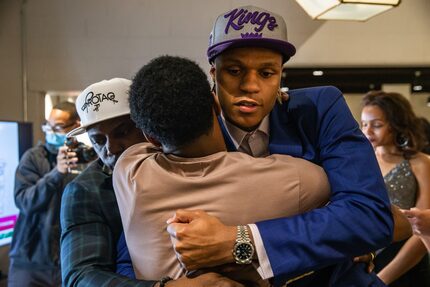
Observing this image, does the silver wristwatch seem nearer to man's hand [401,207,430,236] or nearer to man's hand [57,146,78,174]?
man's hand [401,207,430,236]

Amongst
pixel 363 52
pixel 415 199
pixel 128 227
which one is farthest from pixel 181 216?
pixel 363 52

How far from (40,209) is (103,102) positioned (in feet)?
6.36

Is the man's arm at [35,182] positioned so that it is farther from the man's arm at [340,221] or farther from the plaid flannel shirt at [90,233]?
the man's arm at [340,221]

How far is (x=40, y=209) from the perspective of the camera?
2740 mm

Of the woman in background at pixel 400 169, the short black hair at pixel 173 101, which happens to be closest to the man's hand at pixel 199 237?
the short black hair at pixel 173 101

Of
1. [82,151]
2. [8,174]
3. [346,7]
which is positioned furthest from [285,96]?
[8,174]

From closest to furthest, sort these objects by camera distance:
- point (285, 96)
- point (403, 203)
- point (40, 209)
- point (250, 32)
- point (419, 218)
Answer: point (250, 32) → point (285, 96) → point (419, 218) → point (403, 203) → point (40, 209)

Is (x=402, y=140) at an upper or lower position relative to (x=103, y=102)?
lower

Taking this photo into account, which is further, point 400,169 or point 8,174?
point 8,174

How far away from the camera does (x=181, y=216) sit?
688 millimetres

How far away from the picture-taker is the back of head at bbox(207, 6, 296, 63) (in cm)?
81

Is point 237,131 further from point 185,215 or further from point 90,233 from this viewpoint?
point 90,233

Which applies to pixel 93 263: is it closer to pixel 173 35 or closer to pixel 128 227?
pixel 128 227

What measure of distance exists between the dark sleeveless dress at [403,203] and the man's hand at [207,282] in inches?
58.6
